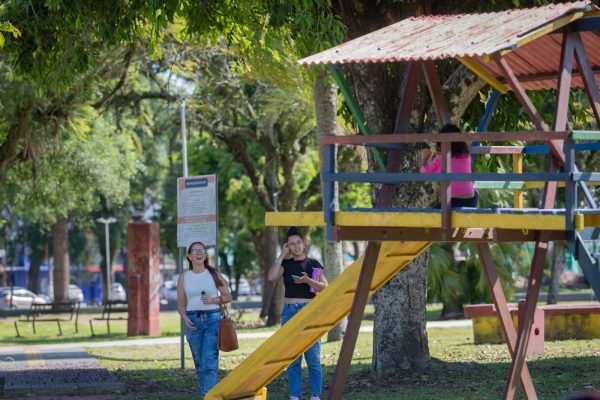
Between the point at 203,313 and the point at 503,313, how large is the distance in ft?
10.7

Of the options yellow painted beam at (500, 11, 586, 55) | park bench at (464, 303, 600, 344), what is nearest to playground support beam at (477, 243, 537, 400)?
yellow painted beam at (500, 11, 586, 55)

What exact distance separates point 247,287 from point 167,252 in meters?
25.8

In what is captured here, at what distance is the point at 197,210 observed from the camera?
1606 cm

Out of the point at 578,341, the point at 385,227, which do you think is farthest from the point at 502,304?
the point at 578,341

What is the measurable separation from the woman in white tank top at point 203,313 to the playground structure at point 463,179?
2.65 feet

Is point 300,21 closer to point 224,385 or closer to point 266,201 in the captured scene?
point 224,385

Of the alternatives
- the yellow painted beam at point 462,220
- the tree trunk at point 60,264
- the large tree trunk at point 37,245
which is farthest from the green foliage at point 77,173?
the large tree trunk at point 37,245

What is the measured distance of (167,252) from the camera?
65.2 metres

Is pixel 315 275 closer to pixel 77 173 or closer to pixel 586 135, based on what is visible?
pixel 586 135

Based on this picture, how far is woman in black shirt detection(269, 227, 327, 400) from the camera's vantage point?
457 inches

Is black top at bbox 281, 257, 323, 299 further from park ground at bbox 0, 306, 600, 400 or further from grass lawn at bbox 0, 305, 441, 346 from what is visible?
grass lawn at bbox 0, 305, 441, 346

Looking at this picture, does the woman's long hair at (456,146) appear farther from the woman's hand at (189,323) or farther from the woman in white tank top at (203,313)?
the woman's hand at (189,323)

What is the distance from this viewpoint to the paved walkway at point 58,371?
1441 cm

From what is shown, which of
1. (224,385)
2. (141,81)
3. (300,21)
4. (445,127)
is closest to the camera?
(445,127)
